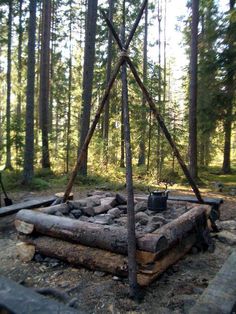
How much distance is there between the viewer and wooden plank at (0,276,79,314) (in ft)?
8.04

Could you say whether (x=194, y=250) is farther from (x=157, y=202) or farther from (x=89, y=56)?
(x=89, y=56)

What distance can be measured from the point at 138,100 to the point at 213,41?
6119 millimetres

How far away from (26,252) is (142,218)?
1.83 meters

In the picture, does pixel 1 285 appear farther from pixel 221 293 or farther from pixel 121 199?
pixel 121 199

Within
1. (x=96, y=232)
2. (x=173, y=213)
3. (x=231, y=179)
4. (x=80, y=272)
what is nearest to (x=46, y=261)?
(x=80, y=272)

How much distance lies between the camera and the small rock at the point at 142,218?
4.74m

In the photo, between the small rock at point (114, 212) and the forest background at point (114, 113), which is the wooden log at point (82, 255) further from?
the forest background at point (114, 113)

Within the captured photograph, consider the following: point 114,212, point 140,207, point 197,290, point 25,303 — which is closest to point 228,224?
point 140,207

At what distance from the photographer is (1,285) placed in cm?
294

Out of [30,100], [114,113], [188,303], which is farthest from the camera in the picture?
[114,113]

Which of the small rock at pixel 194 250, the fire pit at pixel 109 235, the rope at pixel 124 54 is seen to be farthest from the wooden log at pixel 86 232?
the rope at pixel 124 54

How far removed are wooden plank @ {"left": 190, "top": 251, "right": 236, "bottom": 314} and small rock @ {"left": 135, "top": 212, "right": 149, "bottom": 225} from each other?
1.53m

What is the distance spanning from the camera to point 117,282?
3871 millimetres

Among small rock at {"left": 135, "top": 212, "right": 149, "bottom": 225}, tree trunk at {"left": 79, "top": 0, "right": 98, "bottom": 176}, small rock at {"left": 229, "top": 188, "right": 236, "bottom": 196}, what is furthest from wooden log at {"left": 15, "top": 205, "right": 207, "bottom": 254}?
tree trunk at {"left": 79, "top": 0, "right": 98, "bottom": 176}
